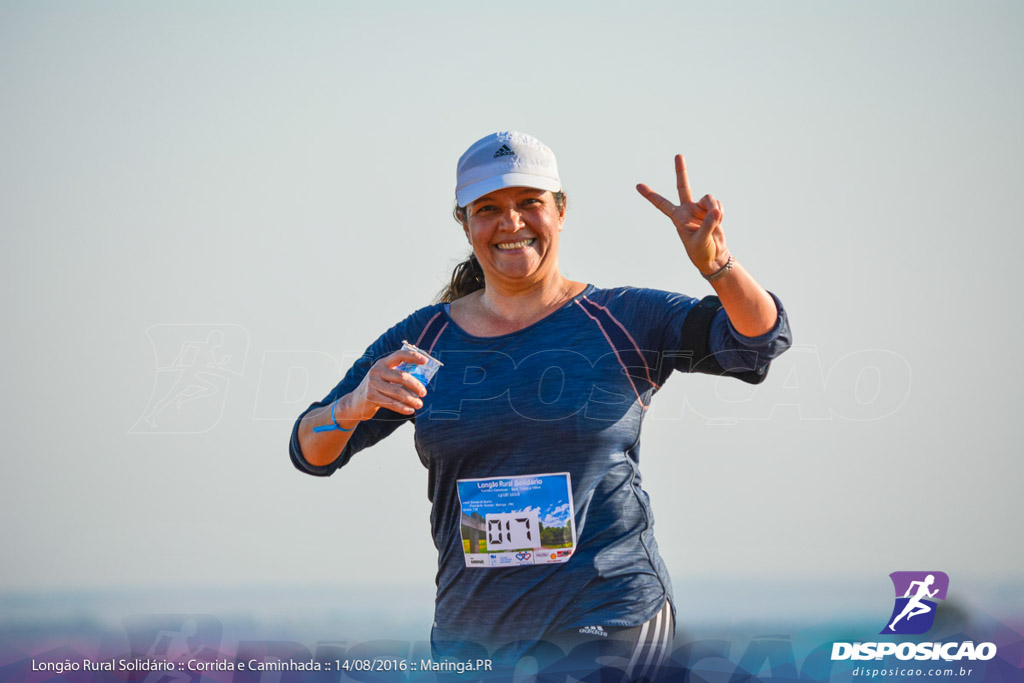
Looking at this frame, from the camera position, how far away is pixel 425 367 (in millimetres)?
2674

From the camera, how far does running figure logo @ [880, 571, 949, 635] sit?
4145mm

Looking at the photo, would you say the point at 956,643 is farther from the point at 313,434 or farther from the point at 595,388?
the point at 313,434

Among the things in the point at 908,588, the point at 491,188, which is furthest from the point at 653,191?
the point at 908,588

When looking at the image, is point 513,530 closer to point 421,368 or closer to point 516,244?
point 421,368

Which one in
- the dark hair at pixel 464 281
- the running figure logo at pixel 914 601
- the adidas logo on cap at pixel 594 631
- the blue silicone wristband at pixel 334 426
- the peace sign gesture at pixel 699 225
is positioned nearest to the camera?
the peace sign gesture at pixel 699 225

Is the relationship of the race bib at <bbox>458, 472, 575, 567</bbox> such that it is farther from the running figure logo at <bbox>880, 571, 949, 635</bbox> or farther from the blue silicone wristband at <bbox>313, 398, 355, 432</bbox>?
the running figure logo at <bbox>880, 571, 949, 635</bbox>

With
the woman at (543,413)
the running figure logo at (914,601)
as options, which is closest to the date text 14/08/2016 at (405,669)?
the woman at (543,413)

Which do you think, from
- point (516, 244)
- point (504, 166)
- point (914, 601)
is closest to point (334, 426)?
point (516, 244)

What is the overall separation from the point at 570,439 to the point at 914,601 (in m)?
2.42

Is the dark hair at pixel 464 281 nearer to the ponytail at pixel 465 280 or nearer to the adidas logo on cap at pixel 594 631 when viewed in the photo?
the ponytail at pixel 465 280

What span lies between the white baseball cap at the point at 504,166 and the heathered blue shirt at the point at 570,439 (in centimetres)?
41

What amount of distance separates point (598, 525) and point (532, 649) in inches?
15.2

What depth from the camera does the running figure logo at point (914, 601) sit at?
13.6 ft

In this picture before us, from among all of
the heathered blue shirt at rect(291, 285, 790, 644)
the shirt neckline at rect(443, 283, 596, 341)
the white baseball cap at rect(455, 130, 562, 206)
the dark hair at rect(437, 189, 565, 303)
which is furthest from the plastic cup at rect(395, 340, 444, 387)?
the dark hair at rect(437, 189, 565, 303)
